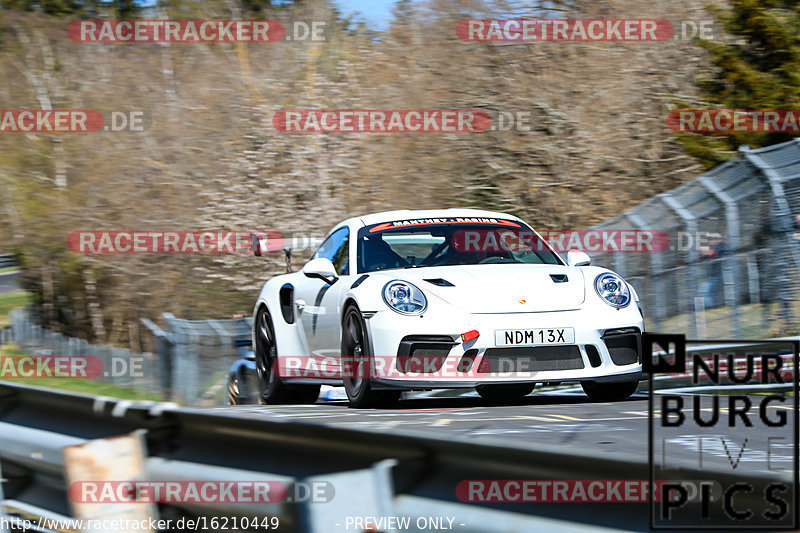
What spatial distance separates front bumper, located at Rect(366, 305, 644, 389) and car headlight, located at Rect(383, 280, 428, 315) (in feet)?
0.18

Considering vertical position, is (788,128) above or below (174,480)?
above

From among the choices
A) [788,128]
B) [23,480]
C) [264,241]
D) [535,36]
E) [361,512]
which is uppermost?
[535,36]

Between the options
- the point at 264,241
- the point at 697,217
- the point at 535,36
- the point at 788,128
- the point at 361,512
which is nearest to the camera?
the point at 361,512

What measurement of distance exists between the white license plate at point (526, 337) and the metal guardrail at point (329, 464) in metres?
3.12

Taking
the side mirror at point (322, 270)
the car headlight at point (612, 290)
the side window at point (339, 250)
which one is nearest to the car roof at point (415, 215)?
the side window at point (339, 250)

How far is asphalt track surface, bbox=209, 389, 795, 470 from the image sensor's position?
5.09 m

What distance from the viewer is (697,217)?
1107 centimetres

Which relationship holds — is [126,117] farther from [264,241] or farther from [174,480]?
[174,480]

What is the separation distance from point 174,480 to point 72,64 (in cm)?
3696

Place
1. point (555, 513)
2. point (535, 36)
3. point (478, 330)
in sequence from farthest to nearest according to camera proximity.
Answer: point (535, 36)
point (478, 330)
point (555, 513)

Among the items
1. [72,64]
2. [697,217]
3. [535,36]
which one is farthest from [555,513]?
[72,64]

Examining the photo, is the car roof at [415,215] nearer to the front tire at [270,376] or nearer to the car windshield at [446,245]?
the car windshield at [446,245]

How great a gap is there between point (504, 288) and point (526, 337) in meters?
0.41

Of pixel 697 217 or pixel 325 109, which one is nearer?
pixel 697 217
